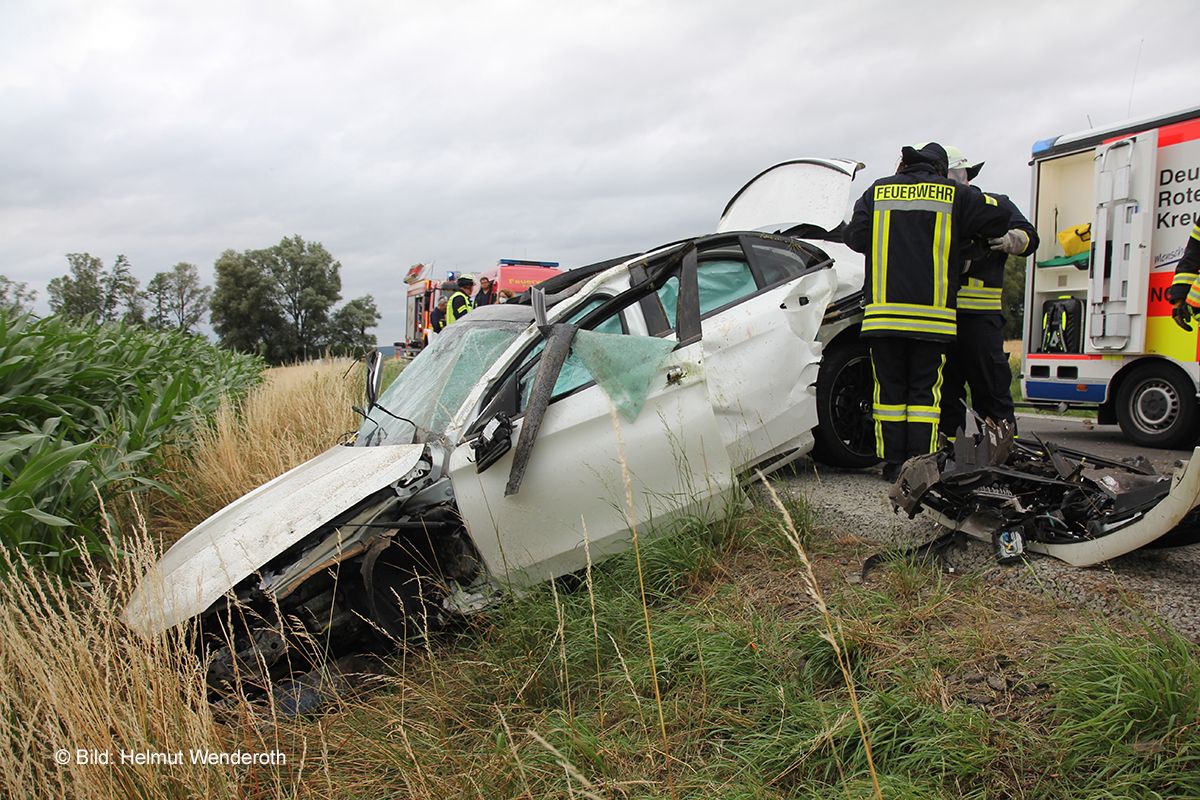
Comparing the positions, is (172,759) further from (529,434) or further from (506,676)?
(529,434)

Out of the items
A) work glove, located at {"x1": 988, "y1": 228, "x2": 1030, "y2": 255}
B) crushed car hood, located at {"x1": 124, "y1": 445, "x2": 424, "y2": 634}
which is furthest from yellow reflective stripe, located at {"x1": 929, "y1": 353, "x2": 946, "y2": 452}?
crushed car hood, located at {"x1": 124, "y1": 445, "x2": 424, "y2": 634}

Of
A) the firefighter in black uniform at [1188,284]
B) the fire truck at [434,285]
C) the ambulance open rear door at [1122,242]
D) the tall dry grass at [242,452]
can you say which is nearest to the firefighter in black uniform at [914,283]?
the firefighter in black uniform at [1188,284]

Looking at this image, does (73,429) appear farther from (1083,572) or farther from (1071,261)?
(1071,261)

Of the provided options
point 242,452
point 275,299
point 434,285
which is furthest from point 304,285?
point 242,452

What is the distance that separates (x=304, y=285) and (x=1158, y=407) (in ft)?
142

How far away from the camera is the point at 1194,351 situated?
5867 millimetres

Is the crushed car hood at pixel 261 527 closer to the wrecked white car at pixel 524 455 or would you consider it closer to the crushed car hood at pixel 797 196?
the wrecked white car at pixel 524 455

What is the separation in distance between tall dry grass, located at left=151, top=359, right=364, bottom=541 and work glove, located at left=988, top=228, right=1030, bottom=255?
4.56 meters

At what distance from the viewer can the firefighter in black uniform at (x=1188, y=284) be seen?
4.44 metres

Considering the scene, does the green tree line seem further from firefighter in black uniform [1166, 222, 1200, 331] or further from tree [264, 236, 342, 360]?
firefighter in black uniform [1166, 222, 1200, 331]

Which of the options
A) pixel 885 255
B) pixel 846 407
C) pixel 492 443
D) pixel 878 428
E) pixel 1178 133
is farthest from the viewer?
pixel 1178 133

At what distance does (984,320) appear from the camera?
449 centimetres

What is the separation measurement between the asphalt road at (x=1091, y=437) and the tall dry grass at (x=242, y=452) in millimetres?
Result: 5315

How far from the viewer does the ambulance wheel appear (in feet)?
19.6
